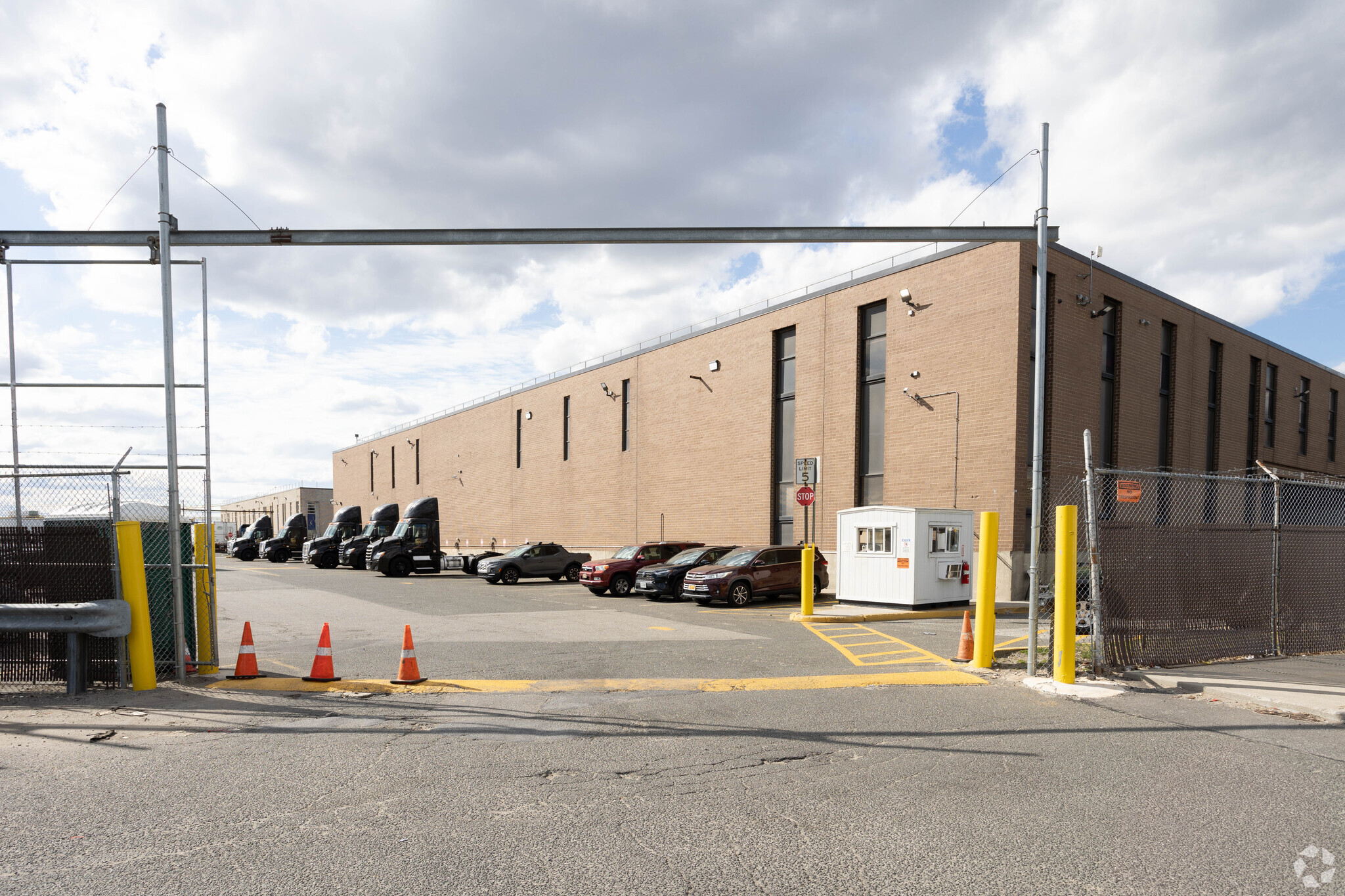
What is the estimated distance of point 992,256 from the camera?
2244 cm

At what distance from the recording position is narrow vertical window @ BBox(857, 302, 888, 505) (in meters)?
25.7

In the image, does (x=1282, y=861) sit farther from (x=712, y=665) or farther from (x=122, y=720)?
(x=122, y=720)

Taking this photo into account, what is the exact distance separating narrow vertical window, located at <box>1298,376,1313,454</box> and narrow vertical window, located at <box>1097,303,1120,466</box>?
57.6ft

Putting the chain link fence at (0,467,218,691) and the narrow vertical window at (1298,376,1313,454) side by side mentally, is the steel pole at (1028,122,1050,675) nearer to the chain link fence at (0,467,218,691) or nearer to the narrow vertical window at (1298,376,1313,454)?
the chain link fence at (0,467,218,691)

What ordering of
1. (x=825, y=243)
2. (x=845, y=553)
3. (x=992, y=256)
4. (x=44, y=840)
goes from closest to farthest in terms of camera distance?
(x=44, y=840) → (x=825, y=243) → (x=845, y=553) → (x=992, y=256)

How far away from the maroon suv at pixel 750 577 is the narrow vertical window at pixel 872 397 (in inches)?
187

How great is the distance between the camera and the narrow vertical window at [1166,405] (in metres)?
28.0

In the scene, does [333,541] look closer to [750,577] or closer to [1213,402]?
[750,577]

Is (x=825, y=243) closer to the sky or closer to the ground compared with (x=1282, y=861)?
closer to the sky

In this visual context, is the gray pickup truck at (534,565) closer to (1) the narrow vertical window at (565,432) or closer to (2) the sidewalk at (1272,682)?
(1) the narrow vertical window at (565,432)

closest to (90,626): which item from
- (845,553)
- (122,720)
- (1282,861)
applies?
A: (122,720)

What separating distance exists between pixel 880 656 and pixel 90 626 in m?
9.26

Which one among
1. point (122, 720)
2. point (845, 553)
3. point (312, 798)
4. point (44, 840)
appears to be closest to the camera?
point (44, 840)

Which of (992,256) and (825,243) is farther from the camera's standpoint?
(992,256)
